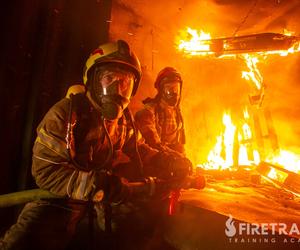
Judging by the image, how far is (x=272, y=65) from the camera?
386 inches

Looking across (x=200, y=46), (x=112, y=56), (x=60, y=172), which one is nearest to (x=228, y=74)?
(x=200, y=46)

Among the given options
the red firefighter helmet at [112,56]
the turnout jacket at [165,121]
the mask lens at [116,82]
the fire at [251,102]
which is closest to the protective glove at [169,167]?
the mask lens at [116,82]

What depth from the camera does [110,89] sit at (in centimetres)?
299

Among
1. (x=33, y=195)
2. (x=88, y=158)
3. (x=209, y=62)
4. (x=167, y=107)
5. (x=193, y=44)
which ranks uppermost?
(x=193, y=44)

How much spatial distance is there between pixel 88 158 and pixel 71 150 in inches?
16.9

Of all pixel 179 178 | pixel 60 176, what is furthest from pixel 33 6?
pixel 179 178

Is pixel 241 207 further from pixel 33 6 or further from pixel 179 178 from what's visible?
pixel 33 6

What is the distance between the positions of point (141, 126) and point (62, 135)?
2422mm

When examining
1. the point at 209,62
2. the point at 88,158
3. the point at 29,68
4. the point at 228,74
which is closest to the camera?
the point at 88,158

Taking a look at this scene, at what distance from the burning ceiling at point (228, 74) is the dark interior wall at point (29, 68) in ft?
5.92

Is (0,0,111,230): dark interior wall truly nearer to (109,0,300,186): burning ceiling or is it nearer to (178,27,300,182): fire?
(109,0,300,186): burning ceiling

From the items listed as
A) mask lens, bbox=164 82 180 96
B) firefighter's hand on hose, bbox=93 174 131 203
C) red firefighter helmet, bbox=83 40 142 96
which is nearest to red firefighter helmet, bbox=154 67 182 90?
mask lens, bbox=164 82 180 96

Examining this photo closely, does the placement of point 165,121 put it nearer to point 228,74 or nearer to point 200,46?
point 200,46

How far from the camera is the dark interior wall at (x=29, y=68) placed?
162 inches
